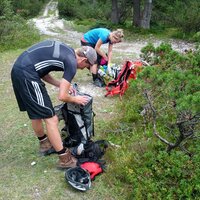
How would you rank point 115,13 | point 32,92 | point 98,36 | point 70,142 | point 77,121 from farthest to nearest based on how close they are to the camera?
point 115,13 → point 98,36 → point 70,142 → point 77,121 → point 32,92

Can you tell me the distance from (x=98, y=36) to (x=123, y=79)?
118 cm

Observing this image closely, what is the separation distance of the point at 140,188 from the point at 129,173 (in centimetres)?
26

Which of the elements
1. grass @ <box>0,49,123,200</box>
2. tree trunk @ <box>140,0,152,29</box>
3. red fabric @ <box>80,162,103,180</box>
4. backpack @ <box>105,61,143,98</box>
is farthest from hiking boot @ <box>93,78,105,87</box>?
tree trunk @ <box>140,0,152,29</box>

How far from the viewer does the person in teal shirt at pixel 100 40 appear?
23.0ft

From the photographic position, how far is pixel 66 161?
413cm

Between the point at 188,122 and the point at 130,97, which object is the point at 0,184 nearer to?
the point at 188,122

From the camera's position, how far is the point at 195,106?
2928mm

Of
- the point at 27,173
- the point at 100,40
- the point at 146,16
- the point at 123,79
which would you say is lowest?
the point at 146,16

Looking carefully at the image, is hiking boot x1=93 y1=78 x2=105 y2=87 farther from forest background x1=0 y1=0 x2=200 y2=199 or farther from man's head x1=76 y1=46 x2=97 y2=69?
man's head x1=76 y1=46 x2=97 y2=69

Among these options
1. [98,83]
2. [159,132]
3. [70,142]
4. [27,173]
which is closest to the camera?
[27,173]

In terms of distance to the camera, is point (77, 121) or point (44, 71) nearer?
point (44, 71)

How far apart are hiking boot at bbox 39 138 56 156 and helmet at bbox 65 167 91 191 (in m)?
0.74

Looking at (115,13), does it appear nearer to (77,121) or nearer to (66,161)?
(77,121)

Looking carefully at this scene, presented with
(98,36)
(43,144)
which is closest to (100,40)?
(98,36)
